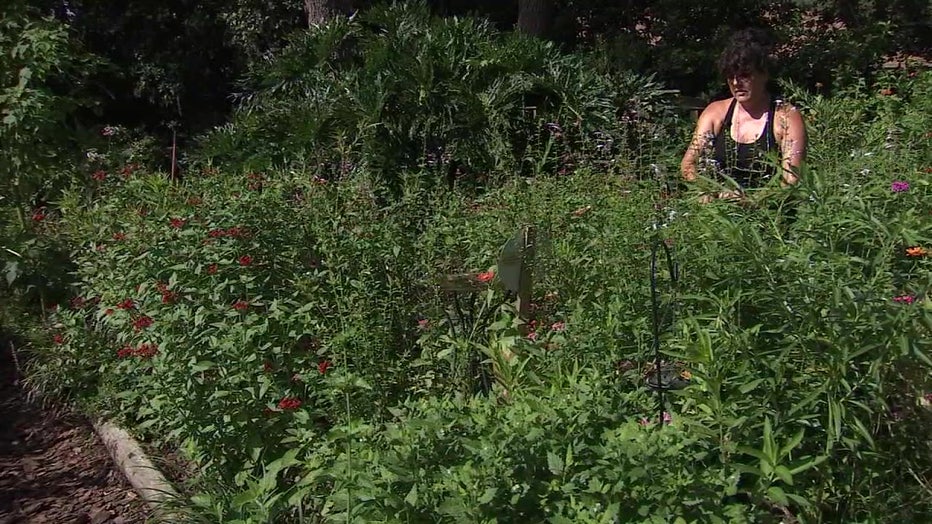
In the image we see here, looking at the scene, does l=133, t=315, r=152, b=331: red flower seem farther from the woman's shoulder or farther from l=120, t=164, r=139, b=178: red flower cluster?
the woman's shoulder

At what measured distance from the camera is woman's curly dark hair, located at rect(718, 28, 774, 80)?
168 inches

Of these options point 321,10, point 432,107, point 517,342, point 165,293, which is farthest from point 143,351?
point 321,10

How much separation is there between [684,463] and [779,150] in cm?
208

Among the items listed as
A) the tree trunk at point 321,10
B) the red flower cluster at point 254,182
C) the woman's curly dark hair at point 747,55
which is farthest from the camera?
the tree trunk at point 321,10

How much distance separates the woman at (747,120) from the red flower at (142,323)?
90.3 inches

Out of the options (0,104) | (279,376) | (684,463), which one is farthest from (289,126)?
(684,463)

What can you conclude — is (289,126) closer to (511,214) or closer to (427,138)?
(427,138)

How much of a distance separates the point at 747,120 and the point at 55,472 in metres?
3.50

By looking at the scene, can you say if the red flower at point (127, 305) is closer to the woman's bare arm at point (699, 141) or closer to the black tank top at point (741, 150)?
the woman's bare arm at point (699, 141)

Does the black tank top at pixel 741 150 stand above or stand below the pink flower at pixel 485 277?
above

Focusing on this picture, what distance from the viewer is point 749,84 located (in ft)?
14.1

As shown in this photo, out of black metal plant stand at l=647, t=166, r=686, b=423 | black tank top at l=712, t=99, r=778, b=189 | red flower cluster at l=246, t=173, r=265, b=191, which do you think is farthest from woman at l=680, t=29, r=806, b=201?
red flower cluster at l=246, t=173, r=265, b=191

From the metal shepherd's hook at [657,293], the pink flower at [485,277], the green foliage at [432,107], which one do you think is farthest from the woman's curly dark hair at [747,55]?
the pink flower at [485,277]

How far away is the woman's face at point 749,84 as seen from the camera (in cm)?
430
